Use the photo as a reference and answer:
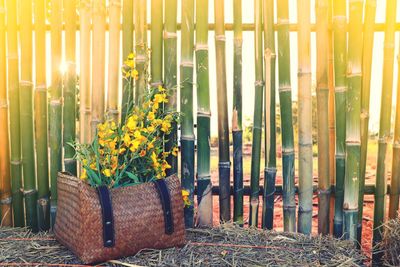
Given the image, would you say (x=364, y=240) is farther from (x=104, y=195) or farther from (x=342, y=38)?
(x=104, y=195)

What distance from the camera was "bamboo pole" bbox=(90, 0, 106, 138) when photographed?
8.55 ft

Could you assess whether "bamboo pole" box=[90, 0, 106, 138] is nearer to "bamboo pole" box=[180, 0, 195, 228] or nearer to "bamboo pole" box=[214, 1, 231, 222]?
"bamboo pole" box=[180, 0, 195, 228]

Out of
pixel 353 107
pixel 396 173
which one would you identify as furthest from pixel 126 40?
pixel 396 173

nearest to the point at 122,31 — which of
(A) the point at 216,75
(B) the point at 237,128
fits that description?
(A) the point at 216,75

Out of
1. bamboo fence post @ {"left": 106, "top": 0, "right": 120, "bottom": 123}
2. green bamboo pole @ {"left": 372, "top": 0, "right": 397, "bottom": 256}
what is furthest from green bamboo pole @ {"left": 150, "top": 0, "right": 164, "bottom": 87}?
green bamboo pole @ {"left": 372, "top": 0, "right": 397, "bottom": 256}

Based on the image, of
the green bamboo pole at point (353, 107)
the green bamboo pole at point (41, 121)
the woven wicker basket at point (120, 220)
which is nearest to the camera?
the woven wicker basket at point (120, 220)

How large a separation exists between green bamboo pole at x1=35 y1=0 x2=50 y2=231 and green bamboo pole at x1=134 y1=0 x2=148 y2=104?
1.65 ft

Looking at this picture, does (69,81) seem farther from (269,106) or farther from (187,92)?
(269,106)

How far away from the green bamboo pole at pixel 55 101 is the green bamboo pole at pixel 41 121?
47mm

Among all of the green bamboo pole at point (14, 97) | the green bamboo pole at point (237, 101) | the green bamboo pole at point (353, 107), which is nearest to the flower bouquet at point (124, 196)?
the green bamboo pole at point (237, 101)

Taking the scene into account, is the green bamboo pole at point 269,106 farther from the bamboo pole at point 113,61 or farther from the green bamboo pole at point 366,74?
the bamboo pole at point 113,61

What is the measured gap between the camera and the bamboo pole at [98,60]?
2607 mm

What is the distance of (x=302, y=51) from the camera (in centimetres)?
257

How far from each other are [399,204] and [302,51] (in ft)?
3.44
